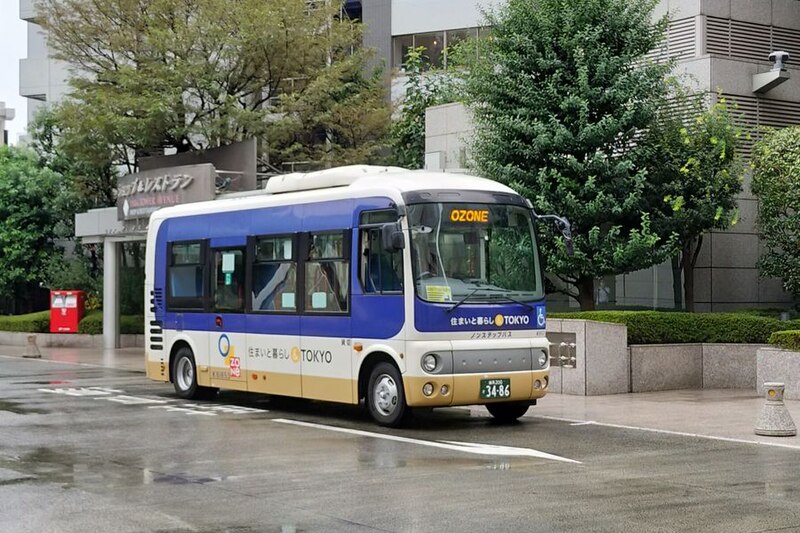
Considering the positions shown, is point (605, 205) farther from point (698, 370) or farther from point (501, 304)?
point (501, 304)

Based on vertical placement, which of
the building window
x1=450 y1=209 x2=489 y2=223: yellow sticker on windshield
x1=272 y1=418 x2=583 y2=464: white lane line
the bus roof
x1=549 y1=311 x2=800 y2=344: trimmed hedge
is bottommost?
x1=272 y1=418 x2=583 y2=464: white lane line

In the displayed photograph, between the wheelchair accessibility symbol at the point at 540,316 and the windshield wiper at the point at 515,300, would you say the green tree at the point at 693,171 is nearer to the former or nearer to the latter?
the wheelchair accessibility symbol at the point at 540,316

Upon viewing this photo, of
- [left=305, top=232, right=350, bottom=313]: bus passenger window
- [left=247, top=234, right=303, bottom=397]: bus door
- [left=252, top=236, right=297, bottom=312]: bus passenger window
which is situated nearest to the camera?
[left=305, top=232, right=350, bottom=313]: bus passenger window

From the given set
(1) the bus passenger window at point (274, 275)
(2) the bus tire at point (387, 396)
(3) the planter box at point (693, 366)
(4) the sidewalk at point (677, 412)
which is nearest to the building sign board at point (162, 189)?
(1) the bus passenger window at point (274, 275)

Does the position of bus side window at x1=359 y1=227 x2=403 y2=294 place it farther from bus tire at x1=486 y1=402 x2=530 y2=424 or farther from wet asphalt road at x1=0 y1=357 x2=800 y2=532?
bus tire at x1=486 y1=402 x2=530 y2=424

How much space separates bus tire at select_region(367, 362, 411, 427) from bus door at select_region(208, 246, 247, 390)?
10.7 ft

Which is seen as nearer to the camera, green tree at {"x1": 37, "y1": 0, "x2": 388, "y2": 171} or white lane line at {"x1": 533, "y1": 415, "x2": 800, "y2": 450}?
white lane line at {"x1": 533, "y1": 415, "x2": 800, "y2": 450}

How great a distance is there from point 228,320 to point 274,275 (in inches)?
57.1

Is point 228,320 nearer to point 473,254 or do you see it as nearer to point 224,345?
point 224,345

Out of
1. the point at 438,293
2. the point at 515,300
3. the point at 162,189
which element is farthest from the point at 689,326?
the point at 162,189

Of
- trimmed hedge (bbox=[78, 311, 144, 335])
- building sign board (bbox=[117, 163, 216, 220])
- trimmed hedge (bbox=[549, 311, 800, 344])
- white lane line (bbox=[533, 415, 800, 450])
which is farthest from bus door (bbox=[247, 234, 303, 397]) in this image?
trimmed hedge (bbox=[78, 311, 144, 335])

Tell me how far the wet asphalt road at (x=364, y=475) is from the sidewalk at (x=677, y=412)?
0.51 m

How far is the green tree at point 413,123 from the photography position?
1406 inches

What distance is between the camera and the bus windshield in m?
15.6
